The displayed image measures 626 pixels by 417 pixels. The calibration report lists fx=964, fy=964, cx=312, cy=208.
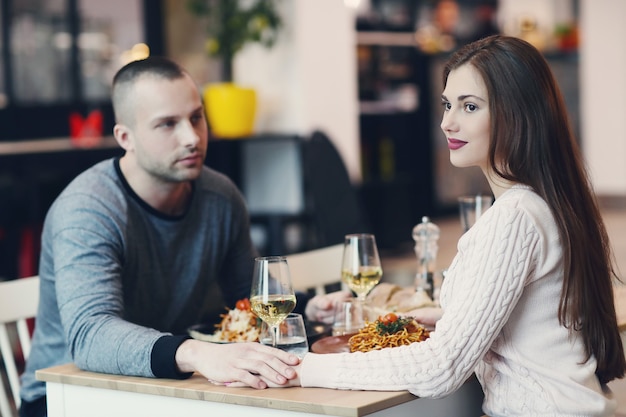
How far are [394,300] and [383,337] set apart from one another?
62cm

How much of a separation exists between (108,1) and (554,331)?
5228mm

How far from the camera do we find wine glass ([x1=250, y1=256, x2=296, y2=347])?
1938 mm

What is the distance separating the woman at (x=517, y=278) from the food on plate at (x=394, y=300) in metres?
0.46

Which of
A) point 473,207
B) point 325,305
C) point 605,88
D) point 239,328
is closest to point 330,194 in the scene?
point 473,207

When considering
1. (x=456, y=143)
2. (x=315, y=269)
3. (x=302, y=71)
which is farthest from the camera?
(x=302, y=71)

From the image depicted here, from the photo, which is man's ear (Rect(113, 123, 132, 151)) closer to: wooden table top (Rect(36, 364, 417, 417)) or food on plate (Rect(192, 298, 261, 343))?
food on plate (Rect(192, 298, 261, 343))

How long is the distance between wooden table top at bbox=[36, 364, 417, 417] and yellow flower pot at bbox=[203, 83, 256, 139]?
13.7ft

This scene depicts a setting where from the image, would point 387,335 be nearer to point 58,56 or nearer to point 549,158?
point 549,158

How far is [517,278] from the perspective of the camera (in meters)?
1.75

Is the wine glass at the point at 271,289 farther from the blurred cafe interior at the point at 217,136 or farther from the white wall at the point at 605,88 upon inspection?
the white wall at the point at 605,88

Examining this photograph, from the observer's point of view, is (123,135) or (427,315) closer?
(427,315)

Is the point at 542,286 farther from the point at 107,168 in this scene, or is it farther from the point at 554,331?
the point at 107,168

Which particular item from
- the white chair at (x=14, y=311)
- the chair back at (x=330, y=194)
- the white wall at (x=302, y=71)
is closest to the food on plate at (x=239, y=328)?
the white chair at (x=14, y=311)

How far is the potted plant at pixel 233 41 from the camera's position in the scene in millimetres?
6098
